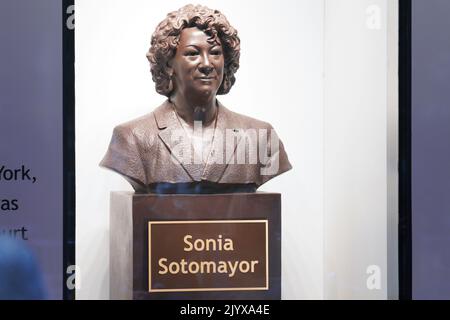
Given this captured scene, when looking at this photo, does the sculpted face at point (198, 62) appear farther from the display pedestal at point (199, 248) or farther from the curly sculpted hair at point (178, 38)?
the display pedestal at point (199, 248)

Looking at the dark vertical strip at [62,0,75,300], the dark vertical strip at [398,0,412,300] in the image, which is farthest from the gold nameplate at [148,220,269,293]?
the dark vertical strip at [398,0,412,300]

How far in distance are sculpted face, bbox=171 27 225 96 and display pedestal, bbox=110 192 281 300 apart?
1.22 feet

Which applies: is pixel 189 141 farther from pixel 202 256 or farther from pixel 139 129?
pixel 202 256

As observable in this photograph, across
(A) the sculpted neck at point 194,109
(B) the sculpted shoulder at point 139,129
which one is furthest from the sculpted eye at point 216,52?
(B) the sculpted shoulder at point 139,129

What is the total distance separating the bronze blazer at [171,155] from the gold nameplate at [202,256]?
16cm

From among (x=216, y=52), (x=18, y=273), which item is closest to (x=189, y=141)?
(x=216, y=52)

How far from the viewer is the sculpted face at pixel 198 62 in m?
2.77

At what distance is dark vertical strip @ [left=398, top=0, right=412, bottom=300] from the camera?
A: 265 cm

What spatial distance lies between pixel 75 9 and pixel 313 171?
1.02 meters

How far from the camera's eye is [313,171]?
9.91 ft

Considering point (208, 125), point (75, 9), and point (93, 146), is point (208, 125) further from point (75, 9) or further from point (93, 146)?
point (75, 9)
